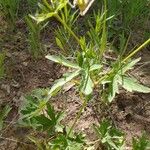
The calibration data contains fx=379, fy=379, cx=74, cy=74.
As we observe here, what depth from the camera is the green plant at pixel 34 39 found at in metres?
2.11

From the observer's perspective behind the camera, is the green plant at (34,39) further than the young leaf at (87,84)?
Yes

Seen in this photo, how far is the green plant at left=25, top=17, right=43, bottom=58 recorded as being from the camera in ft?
6.93

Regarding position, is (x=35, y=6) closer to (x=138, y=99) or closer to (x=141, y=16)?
(x=141, y=16)

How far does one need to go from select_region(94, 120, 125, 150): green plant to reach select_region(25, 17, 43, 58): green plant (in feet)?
2.12

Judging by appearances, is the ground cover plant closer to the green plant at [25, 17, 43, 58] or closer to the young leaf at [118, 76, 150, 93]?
the young leaf at [118, 76, 150, 93]

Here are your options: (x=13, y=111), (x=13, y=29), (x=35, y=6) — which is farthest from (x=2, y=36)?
(x=13, y=111)

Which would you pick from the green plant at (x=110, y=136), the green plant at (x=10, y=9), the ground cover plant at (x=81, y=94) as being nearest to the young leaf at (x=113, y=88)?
the ground cover plant at (x=81, y=94)

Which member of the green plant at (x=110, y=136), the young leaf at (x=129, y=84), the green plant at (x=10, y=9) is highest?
the green plant at (x=10, y=9)

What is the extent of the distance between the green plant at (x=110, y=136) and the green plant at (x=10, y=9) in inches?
37.7

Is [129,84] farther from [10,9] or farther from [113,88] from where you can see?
[10,9]

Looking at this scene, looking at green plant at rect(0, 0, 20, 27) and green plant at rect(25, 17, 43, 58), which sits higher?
green plant at rect(0, 0, 20, 27)

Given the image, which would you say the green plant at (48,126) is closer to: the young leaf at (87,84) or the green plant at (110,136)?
the green plant at (110,136)

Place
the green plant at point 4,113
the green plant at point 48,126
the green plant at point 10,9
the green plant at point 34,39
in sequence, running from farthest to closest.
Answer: the green plant at point 10,9 < the green plant at point 34,39 < the green plant at point 4,113 < the green plant at point 48,126

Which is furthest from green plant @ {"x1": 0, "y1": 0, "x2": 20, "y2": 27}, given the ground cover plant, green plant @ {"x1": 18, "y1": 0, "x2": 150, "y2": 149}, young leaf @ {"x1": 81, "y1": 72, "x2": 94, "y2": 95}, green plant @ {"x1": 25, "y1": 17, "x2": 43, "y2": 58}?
young leaf @ {"x1": 81, "y1": 72, "x2": 94, "y2": 95}
